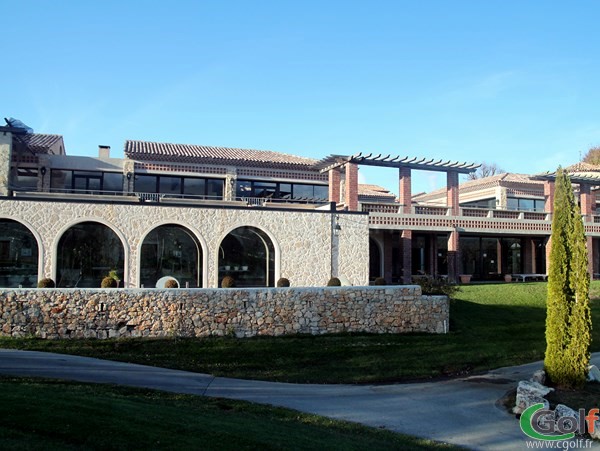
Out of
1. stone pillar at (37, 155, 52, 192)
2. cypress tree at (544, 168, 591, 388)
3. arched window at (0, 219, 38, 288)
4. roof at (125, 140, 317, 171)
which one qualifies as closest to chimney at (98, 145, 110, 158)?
roof at (125, 140, 317, 171)

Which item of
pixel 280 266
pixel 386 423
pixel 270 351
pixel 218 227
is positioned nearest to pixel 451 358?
pixel 270 351

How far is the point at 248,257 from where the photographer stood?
2183cm

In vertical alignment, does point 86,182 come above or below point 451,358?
above

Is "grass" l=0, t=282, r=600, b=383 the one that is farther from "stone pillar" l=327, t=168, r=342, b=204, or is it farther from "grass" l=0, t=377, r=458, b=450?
"stone pillar" l=327, t=168, r=342, b=204

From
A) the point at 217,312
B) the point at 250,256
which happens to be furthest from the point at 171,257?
the point at 217,312

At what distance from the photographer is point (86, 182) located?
27.6 meters

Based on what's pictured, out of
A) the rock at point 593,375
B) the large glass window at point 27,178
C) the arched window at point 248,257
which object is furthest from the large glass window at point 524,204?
the large glass window at point 27,178

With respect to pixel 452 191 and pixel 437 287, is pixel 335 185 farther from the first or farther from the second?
pixel 437 287

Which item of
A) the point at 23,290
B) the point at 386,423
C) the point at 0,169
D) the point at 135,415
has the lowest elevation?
the point at 386,423

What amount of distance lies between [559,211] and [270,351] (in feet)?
27.4

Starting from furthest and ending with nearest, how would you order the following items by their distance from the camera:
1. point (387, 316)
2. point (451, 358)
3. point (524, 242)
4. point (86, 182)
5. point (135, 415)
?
point (524, 242)
point (86, 182)
point (387, 316)
point (451, 358)
point (135, 415)

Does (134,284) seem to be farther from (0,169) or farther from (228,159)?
(228,159)

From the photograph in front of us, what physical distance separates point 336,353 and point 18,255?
40.1 feet

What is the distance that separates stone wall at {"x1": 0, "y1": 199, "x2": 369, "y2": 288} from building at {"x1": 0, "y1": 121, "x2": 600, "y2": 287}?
0.14ft
